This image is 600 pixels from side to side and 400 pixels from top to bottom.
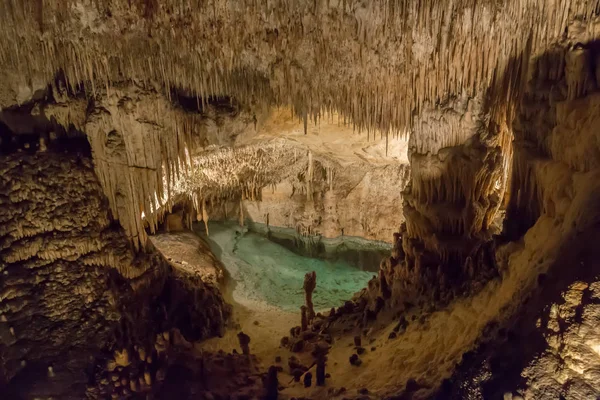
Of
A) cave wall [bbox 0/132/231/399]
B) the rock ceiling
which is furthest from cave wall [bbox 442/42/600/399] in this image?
cave wall [bbox 0/132/231/399]

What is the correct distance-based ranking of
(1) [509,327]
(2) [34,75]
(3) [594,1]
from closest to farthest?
(1) [509,327]
(3) [594,1]
(2) [34,75]

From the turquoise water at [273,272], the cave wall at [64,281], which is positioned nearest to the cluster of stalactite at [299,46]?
the cave wall at [64,281]

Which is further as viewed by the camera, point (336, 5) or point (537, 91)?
point (336, 5)

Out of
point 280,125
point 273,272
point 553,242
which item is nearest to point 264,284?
point 273,272

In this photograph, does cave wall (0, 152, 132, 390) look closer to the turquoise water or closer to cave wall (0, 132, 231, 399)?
cave wall (0, 132, 231, 399)

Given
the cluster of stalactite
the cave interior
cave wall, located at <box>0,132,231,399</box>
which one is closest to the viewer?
the cave interior

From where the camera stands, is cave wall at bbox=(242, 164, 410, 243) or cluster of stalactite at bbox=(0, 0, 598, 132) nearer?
cluster of stalactite at bbox=(0, 0, 598, 132)

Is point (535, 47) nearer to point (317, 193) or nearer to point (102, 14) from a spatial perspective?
point (102, 14)

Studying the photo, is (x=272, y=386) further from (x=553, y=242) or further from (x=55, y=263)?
(x=55, y=263)

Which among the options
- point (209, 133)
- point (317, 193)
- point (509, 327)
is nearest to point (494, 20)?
point (509, 327)
